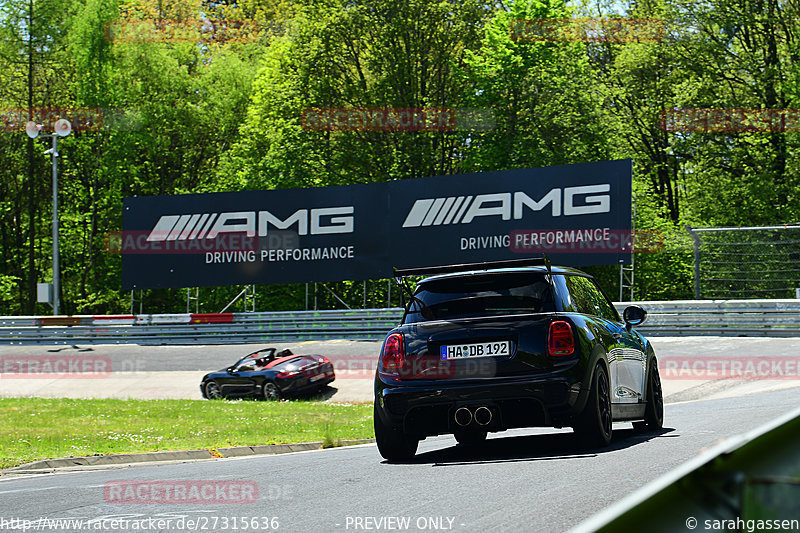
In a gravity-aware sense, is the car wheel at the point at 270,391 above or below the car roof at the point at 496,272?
below

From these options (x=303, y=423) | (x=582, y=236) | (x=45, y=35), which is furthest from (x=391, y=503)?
(x=45, y=35)

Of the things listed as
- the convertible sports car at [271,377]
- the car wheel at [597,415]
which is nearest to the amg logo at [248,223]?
the convertible sports car at [271,377]

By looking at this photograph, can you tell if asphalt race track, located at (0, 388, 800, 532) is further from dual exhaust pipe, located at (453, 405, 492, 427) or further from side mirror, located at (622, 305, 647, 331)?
side mirror, located at (622, 305, 647, 331)

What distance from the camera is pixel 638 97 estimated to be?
4878cm

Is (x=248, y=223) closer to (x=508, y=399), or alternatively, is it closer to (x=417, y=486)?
(x=508, y=399)

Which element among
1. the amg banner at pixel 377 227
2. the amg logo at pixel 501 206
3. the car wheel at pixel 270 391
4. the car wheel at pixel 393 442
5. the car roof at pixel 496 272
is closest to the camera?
the car roof at pixel 496 272

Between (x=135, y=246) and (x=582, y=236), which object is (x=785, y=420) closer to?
(x=582, y=236)

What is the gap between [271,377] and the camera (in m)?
22.2

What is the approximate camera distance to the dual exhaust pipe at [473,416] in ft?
25.7

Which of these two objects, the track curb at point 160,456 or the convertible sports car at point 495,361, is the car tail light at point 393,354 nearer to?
the convertible sports car at point 495,361

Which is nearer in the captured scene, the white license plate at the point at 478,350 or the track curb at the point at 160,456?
the white license plate at the point at 478,350

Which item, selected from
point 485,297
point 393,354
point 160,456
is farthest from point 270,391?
point 485,297

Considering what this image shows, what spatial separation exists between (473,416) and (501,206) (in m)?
22.4

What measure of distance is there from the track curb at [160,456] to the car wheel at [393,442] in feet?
13.8
